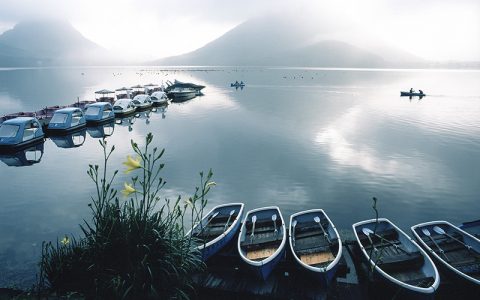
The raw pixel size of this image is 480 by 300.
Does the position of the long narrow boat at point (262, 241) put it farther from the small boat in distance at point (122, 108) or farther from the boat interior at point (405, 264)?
the small boat in distance at point (122, 108)

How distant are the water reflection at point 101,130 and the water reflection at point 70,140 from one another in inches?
48.1

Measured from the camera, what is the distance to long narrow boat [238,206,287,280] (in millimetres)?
10844

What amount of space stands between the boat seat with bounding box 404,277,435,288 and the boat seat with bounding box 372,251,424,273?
27.7 inches

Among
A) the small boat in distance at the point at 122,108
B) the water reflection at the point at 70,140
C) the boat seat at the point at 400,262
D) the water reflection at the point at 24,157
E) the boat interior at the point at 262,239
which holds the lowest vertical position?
the water reflection at the point at 24,157

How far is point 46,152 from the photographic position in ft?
110

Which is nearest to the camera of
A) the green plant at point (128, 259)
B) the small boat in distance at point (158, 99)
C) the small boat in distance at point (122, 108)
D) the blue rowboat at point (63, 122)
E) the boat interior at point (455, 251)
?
the green plant at point (128, 259)

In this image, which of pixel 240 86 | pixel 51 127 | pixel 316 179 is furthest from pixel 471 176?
pixel 240 86

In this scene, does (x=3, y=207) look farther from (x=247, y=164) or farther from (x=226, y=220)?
(x=247, y=164)

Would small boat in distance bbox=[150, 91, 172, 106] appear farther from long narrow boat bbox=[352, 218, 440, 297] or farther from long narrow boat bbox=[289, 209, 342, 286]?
long narrow boat bbox=[352, 218, 440, 297]

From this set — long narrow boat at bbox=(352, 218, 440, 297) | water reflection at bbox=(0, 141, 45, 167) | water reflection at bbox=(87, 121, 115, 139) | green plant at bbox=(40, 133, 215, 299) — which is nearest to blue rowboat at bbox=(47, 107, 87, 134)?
water reflection at bbox=(87, 121, 115, 139)

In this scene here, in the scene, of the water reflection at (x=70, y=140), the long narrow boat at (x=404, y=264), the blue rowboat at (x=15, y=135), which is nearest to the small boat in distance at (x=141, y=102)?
the water reflection at (x=70, y=140)

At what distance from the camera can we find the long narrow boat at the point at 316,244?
1055 cm

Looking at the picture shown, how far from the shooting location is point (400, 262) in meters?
11.2

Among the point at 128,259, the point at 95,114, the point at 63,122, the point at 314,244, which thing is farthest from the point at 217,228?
the point at 95,114
